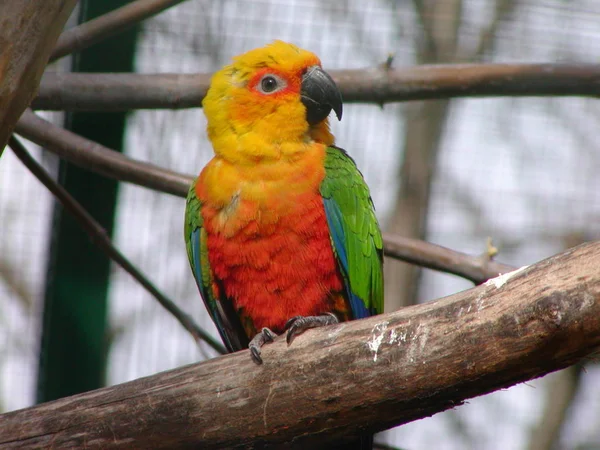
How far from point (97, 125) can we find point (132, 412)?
71.7 inches

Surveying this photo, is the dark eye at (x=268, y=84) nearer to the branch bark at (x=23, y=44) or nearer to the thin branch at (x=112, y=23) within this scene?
the thin branch at (x=112, y=23)

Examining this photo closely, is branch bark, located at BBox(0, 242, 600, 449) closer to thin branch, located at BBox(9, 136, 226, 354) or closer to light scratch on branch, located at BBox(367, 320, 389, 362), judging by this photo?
light scratch on branch, located at BBox(367, 320, 389, 362)

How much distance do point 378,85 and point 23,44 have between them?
1.45 metres

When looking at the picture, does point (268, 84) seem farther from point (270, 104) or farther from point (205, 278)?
point (205, 278)

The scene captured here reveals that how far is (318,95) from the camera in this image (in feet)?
9.52

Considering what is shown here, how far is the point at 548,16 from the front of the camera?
14.4 feet

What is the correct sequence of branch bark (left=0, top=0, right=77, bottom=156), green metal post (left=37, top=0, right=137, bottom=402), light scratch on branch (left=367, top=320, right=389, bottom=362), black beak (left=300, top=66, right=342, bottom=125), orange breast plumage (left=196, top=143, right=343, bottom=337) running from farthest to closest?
green metal post (left=37, top=0, right=137, bottom=402), black beak (left=300, top=66, right=342, bottom=125), orange breast plumage (left=196, top=143, right=343, bottom=337), branch bark (left=0, top=0, right=77, bottom=156), light scratch on branch (left=367, top=320, right=389, bottom=362)

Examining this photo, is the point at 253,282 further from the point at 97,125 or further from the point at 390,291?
the point at 390,291

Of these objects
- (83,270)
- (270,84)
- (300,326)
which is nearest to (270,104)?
(270,84)

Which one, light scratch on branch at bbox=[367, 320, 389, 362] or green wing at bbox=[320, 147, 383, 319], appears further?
green wing at bbox=[320, 147, 383, 319]

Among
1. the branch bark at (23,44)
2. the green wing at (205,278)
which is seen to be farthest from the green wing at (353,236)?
the branch bark at (23,44)

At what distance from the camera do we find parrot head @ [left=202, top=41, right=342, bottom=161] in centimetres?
287

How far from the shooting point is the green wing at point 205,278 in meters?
2.88

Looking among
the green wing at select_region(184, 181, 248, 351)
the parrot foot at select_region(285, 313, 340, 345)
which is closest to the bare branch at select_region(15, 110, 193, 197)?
the green wing at select_region(184, 181, 248, 351)
